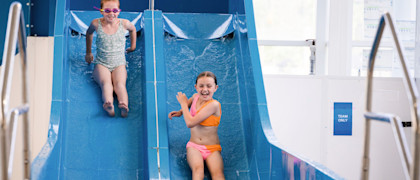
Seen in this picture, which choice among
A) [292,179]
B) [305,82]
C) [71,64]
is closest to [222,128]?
[292,179]

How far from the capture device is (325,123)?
5141 millimetres

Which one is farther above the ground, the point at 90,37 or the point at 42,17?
the point at 42,17

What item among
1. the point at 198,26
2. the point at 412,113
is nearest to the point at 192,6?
the point at 198,26

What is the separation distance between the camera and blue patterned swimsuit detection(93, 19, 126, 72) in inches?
157

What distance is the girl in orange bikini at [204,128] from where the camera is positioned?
3.37m

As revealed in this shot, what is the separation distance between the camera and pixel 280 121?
16.8 feet

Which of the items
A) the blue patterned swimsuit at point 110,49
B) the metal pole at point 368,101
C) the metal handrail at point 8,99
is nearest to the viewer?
the metal handrail at point 8,99

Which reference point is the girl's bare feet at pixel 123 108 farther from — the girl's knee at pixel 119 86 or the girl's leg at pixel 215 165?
the girl's leg at pixel 215 165

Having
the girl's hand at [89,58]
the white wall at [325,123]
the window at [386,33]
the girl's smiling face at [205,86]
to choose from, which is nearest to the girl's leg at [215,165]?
the girl's smiling face at [205,86]

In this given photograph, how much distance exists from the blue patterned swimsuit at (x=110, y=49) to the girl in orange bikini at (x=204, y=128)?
677mm

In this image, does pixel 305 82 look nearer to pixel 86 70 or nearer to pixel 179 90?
pixel 179 90

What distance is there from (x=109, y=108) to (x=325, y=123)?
2.35 metres

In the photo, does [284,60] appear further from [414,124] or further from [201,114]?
[414,124]

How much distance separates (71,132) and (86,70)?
1.90 feet
